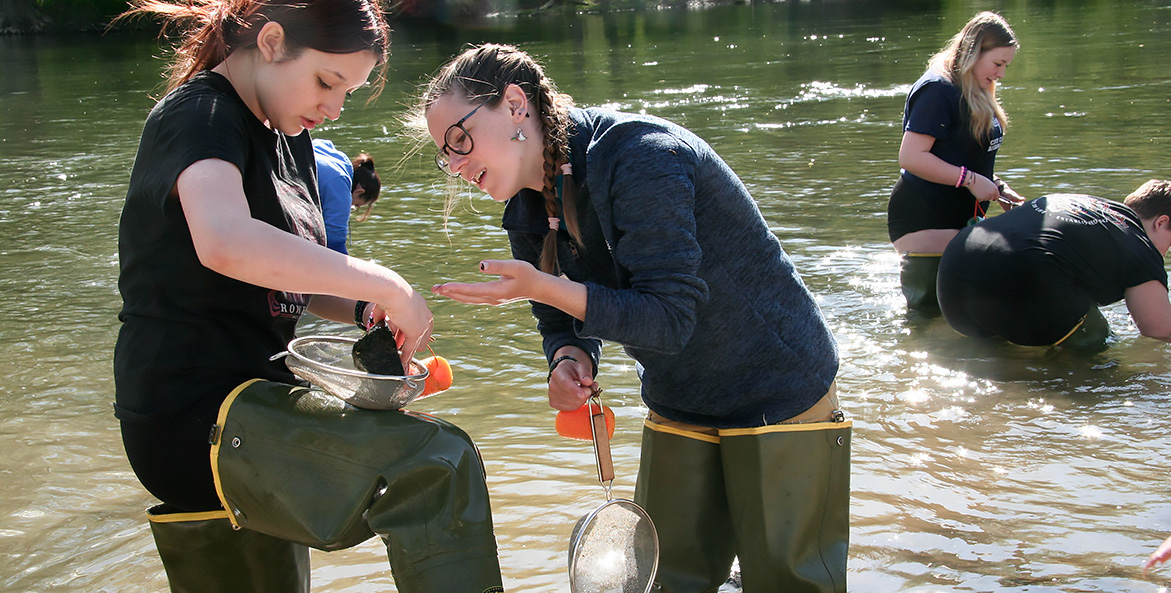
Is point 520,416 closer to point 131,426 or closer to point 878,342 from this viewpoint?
point 878,342

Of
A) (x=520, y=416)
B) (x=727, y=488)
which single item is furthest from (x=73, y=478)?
(x=727, y=488)

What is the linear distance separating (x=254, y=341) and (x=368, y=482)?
1.62 ft

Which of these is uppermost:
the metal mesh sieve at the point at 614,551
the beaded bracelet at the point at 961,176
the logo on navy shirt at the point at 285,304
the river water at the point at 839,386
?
the logo on navy shirt at the point at 285,304

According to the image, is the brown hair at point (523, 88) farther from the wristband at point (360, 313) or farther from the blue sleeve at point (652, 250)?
the wristband at point (360, 313)

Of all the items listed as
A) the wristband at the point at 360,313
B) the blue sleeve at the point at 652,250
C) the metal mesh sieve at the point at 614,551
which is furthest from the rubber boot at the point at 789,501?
the wristband at the point at 360,313

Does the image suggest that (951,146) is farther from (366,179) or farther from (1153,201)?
(366,179)

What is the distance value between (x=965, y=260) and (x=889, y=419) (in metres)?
1.09

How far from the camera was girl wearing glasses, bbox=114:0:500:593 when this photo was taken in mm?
2059

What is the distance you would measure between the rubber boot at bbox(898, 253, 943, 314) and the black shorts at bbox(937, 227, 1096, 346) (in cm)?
61

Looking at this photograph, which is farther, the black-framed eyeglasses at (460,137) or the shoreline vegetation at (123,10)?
the shoreline vegetation at (123,10)

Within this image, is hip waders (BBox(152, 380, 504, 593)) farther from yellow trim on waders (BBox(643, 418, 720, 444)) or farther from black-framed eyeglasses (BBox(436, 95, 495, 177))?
yellow trim on waders (BBox(643, 418, 720, 444))

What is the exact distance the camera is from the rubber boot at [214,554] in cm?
240

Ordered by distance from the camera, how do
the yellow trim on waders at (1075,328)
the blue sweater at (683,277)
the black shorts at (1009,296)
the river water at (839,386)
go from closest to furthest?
the blue sweater at (683,277) < the river water at (839,386) < the black shorts at (1009,296) < the yellow trim on waders at (1075,328)

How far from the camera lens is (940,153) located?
6055 millimetres
